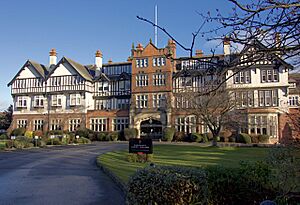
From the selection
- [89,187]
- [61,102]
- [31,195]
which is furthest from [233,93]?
[61,102]

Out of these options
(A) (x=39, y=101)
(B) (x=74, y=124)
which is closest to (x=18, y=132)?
(A) (x=39, y=101)

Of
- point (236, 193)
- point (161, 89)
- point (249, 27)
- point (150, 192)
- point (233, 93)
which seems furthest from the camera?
point (161, 89)

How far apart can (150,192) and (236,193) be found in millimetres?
2216

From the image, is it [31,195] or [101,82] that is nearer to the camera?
[31,195]

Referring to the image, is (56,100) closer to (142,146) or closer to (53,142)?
(53,142)

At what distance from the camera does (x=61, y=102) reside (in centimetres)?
4675

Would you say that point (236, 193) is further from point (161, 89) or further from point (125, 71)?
point (125, 71)

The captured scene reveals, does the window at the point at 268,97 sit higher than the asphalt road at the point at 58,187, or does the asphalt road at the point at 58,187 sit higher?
the window at the point at 268,97

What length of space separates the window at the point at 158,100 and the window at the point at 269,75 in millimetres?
14235

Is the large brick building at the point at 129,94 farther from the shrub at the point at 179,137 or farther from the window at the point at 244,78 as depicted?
the shrub at the point at 179,137

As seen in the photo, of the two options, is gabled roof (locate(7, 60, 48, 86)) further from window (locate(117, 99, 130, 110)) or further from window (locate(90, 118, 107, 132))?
window (locate(117, 99, 130, 110))

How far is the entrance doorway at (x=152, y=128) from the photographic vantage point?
137 feet

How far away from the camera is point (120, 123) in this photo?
43.8m

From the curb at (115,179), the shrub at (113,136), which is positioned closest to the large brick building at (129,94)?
the shrub at (113,136)
